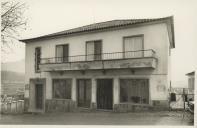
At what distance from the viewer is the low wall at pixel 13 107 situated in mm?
6910

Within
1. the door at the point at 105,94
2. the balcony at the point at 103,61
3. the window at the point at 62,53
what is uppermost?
the window at the point at 62,53

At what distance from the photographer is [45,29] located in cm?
616

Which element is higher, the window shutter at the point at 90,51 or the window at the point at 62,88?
the window shutter at the point at 90,51

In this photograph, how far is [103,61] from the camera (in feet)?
26.1

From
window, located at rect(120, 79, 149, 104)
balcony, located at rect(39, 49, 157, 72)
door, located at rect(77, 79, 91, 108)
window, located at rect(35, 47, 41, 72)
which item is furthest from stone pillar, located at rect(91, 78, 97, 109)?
window, located at rect(35, 47, 41, 72)

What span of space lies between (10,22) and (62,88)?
139 inches

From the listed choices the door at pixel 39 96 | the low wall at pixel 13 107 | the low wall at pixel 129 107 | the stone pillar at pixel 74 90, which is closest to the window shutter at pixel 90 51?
the stone pillar at pixel 74 90

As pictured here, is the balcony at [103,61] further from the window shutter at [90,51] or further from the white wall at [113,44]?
the white wall at [113,44]

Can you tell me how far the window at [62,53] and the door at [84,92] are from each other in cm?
95

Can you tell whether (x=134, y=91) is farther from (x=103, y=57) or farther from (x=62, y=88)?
(x=62, y=88)

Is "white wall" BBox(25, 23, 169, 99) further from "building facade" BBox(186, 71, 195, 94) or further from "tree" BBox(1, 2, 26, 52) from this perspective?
"building facade" BBox(186, 71, 195, 94)

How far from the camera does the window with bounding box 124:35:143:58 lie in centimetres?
740

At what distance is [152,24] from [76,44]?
2.88m

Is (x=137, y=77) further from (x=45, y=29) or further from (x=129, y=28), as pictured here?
(x=45, y=29)
